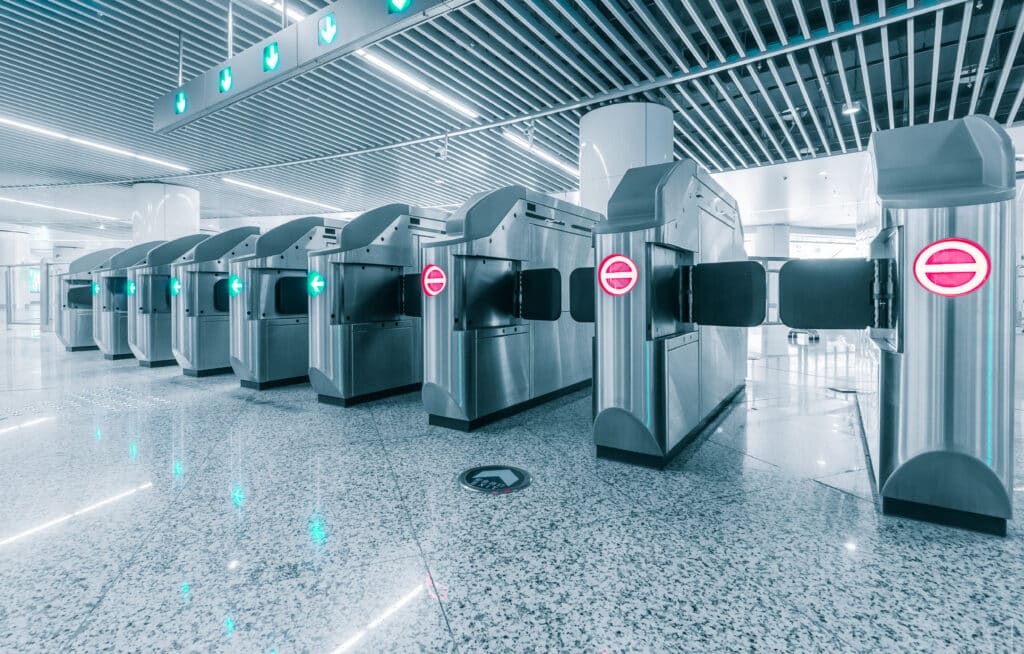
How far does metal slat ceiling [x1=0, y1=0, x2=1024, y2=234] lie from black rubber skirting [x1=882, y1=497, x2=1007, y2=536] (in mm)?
3814

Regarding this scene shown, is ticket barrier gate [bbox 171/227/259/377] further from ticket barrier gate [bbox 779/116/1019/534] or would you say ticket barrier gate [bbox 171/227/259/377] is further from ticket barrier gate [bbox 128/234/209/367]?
ticket barrier gate [bbox 779/116/1019/534]

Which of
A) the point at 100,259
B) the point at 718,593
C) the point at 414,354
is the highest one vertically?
the point at 100,259

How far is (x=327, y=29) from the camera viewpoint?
366 centimetres

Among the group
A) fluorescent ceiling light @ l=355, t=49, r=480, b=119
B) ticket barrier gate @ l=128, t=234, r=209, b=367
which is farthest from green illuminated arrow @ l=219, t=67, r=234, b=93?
ticket barrier gate @ l=128, t=234, r=209, b=367

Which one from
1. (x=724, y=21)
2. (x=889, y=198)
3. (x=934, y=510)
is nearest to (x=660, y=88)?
(x=724, y=21)

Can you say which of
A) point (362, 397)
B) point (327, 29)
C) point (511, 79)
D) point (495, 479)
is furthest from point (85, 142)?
point (495, 479)

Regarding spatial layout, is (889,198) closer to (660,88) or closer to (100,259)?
(660,88)

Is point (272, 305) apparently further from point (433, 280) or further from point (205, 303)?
point (433, 280)

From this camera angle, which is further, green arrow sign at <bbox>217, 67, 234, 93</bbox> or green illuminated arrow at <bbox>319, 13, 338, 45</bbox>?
green arrow sign at <bbox>217, 67, 234, 93</bbox>

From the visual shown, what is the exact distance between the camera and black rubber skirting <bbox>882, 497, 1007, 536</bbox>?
5.70 feet

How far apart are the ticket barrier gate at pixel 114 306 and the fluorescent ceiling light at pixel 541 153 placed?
555 centimetres

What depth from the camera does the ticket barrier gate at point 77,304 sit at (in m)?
7.73

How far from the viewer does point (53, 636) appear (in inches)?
48.3

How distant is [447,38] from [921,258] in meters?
4.52
